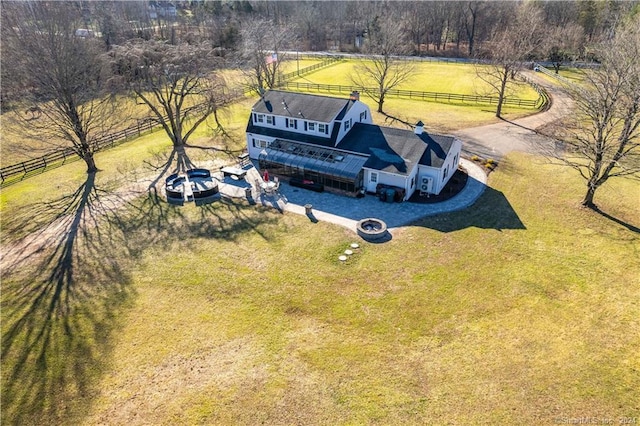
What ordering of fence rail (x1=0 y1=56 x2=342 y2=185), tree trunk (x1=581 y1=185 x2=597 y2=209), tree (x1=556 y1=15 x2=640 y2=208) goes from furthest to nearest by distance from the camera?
fence rail (x1=0 y1=56 x2=342 y2=185), tree trunk (x1=581 y1=185 x2=597 y2=209), tree (x1=556 y1=15 x2=640 y2=208)

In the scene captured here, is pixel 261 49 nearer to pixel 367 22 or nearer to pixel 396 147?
pixel 396 147

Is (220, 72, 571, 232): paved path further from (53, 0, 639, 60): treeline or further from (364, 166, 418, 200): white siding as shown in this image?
(53, 0, 639, 60): treeline

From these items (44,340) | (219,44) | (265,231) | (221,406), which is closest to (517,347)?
(221,406)

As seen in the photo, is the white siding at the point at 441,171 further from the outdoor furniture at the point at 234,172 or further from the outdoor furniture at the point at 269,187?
the outdoor furniture at the point at 234,172

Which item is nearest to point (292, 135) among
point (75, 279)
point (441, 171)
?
point (441, 171)

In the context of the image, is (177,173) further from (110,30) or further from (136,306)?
(110,30)

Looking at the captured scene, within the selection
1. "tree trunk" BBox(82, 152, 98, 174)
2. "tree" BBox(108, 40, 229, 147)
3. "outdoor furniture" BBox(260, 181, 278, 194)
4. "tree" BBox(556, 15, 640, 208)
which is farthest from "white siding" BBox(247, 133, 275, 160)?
"tree" BBox(556, 15, 640, 208)

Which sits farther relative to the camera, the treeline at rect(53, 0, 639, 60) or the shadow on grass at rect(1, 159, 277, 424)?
the treeline at rect(53, 0, 639, 60)
